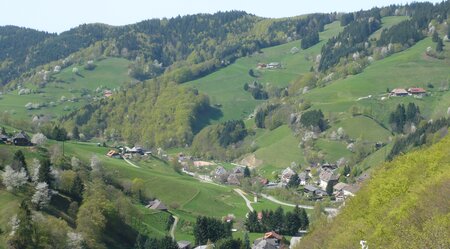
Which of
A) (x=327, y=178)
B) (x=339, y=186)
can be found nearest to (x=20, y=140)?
(x=339, y=186)

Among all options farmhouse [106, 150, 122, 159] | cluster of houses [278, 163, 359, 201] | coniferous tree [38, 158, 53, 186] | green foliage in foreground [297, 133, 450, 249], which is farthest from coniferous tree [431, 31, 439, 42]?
coniferous tree [38, 158, 53, 186]

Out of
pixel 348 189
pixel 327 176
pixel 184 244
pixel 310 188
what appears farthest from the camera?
pixel 327 176

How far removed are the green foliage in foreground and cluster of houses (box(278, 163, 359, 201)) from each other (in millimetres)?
41481

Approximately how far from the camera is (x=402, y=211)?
148 feet

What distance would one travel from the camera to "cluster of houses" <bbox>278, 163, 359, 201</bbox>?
113 meters

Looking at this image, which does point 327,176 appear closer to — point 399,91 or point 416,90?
point 399,91

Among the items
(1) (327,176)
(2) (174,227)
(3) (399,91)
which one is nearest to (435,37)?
(3) (399,91)

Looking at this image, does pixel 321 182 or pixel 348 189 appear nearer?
pixel 348 189

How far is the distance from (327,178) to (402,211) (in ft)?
255

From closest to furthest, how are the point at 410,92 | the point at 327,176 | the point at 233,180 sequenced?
the point at 327,176
the point at 233,180
the point at 410,92

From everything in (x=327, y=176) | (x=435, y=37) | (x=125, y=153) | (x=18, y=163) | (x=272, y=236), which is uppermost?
(x=18, y=163)

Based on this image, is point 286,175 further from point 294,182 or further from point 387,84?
point 387,84

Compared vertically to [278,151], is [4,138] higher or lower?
higher

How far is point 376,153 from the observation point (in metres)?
129
